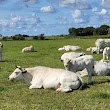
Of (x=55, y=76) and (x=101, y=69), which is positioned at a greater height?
(x=55, y=76)

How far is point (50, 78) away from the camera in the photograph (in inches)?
528

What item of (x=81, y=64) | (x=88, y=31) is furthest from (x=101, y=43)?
(x=88, y=31)

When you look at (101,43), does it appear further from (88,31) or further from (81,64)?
(88,31)

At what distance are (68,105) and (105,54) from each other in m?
20.9

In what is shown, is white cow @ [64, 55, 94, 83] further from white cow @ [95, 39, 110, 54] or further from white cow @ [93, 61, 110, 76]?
white cow @ [95, 39, 110, 54]

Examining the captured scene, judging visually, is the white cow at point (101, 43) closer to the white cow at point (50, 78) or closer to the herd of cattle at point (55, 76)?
the herd of cattle at point (55, 76)

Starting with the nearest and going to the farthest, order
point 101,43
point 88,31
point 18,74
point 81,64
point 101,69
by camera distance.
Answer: point 18,74 → point 81,64 → point 101,69 → point 101,43 → point 88,31

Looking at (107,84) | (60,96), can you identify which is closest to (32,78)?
(60,96)

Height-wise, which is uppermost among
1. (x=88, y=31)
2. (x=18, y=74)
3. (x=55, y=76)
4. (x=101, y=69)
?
(x=55, y=76)

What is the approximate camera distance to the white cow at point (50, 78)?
13008 mm

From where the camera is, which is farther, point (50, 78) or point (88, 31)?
point (88, 31)

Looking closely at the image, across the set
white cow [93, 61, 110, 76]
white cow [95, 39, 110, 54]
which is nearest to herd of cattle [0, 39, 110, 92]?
white cow [93, 61, 110, 76]

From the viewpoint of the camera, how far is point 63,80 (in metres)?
13.0

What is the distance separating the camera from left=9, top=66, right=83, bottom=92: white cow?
13.0 m
